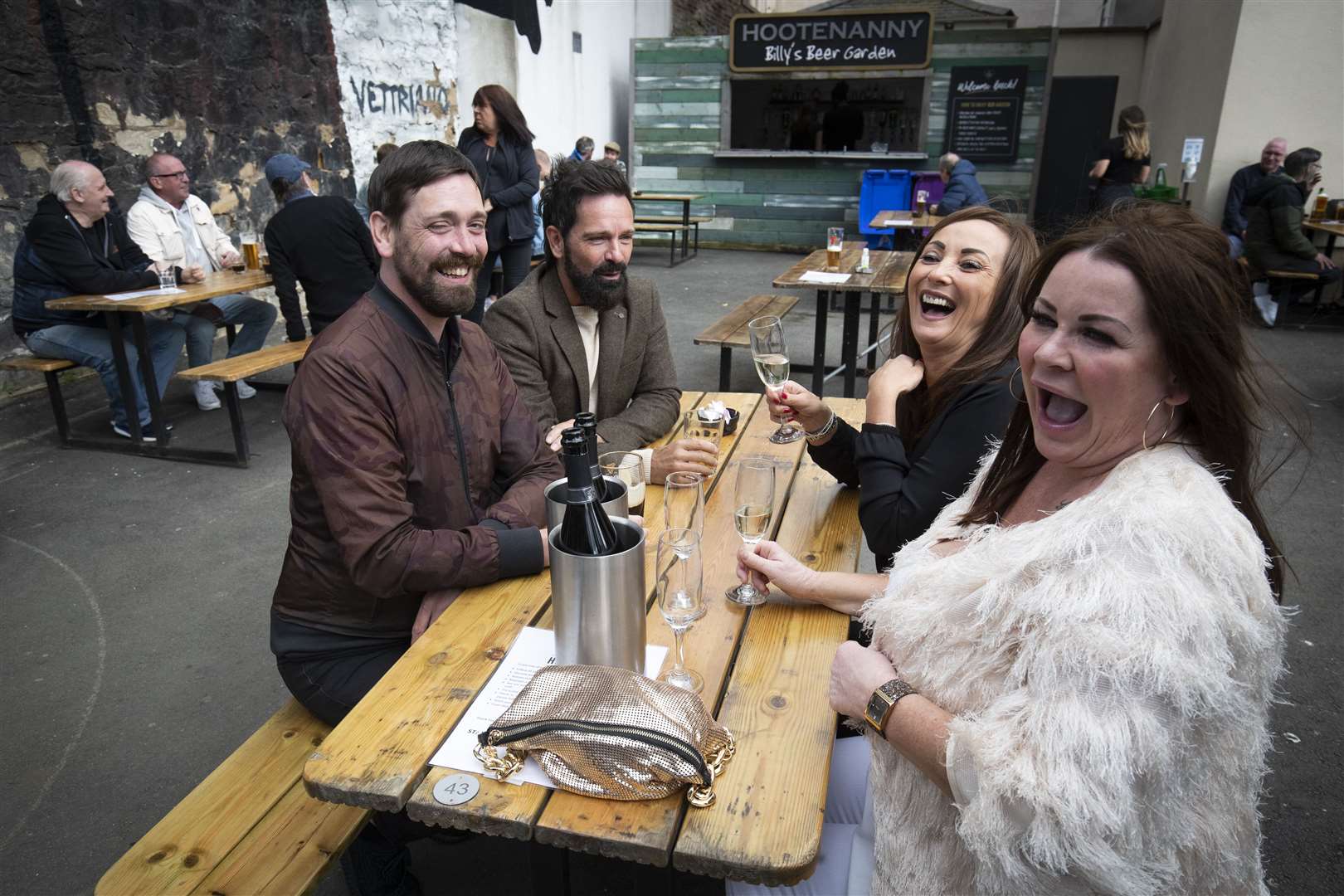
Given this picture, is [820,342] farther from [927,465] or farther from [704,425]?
[927,465]

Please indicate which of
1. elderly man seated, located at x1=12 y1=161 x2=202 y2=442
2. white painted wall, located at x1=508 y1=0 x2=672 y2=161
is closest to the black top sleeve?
elderly man seated, located at x1=12 y1=161 x2=202 y2=442

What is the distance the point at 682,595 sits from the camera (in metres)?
1.43

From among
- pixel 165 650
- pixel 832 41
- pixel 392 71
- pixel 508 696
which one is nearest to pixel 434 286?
pixel 508 696

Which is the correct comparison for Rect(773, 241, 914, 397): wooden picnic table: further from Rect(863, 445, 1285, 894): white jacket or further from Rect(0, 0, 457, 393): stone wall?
Rect(0, 0, 457, 393): stone wall

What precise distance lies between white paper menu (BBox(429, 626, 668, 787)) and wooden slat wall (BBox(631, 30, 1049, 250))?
12.2m

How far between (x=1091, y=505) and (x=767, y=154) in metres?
12.7

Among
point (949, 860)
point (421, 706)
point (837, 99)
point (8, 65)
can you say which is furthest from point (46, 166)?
point (837, 99)

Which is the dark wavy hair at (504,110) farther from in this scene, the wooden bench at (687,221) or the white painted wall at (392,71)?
the wooden bench at (687,221)

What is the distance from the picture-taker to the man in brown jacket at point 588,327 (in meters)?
2.83

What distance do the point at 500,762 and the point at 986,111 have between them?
13.1 meters

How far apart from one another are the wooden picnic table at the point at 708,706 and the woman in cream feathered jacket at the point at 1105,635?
5.7 inches

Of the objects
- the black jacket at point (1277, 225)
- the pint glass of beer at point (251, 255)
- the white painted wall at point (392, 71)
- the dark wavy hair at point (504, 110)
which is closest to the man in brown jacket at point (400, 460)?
the pint glass of beer at point (251, 255)

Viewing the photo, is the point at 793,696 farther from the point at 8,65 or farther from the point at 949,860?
the point at 8,65

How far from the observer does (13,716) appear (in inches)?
111
